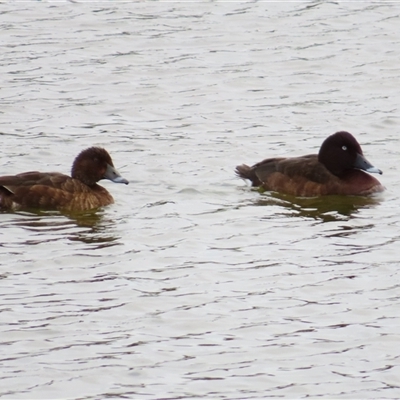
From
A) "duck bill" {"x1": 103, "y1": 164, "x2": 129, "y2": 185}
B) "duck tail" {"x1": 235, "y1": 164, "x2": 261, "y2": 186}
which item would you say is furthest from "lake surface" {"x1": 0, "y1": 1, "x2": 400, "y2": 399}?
"duck bill" {"x1": 103, "y1": 164, "x2": 129, "y2": 185}

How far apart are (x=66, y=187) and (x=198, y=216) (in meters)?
1.33

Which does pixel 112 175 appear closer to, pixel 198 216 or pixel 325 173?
pixel 198 216

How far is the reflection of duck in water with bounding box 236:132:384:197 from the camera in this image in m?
13.0

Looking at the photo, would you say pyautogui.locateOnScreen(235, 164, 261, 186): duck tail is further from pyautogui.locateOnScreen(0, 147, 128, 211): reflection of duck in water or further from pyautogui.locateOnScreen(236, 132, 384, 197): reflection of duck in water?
pyautogui.locateOnScreen(0, 147, 128, 211): reflection of duck in water

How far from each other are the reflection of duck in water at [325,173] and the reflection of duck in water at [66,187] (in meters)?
1.61

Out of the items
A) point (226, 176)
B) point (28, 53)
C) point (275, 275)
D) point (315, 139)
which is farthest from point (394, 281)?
point (28, 53)

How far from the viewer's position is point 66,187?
12.2m

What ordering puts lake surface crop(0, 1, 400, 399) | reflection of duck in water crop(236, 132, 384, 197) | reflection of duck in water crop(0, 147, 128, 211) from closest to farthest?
lake surface crop(0, 1, 400, 399), reflection of duck in water crop(0, 147, 128, 211), reflection of duck in water crop(236, 132, 384, 197)

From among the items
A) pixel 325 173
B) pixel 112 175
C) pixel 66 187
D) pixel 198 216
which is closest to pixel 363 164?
pixel 325 173

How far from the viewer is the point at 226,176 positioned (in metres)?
13.7

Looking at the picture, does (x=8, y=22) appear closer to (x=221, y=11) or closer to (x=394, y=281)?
(x=221, y=11)

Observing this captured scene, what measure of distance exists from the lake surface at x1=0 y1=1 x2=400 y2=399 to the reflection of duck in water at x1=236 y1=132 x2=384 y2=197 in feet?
0.53

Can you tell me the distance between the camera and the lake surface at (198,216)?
8.00m

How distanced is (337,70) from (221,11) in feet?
11.5
